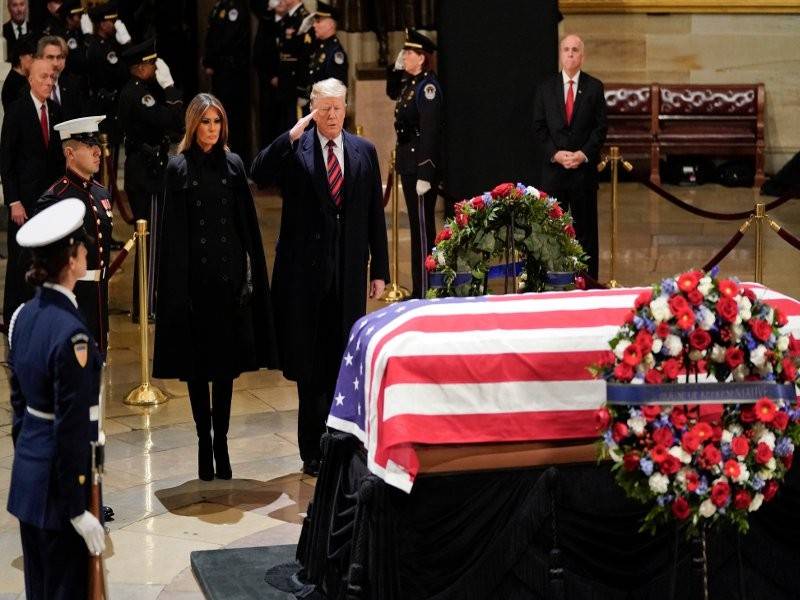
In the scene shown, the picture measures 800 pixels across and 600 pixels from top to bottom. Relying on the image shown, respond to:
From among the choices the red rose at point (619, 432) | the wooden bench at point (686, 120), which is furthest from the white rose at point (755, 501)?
the wooden bench at point (686, 120)

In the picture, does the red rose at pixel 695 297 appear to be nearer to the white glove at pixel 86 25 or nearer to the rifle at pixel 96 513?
the rifle at pixel 96 513

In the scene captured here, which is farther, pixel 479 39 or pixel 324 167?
pixel 479 39

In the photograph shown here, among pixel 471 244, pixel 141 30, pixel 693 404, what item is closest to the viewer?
pixel 693 404

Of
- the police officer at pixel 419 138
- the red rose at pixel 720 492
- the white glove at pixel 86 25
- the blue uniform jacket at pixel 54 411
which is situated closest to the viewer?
the blue uniform jacket at pixel 54 411

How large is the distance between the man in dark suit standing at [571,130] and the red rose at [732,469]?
5.90 meters

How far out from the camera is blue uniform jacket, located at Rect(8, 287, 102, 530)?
15.3 feet

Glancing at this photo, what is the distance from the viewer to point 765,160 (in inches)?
679

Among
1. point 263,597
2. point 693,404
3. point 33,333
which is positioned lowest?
point 263,597

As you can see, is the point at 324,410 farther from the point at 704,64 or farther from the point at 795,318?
the point at 704,64

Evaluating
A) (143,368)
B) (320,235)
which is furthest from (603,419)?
A: (143,368)

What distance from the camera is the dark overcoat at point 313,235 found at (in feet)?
23.7

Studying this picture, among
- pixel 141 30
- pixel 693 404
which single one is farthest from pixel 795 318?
pixel 141 30

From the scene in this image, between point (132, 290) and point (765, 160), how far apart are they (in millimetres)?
8388

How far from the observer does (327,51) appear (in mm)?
13609
